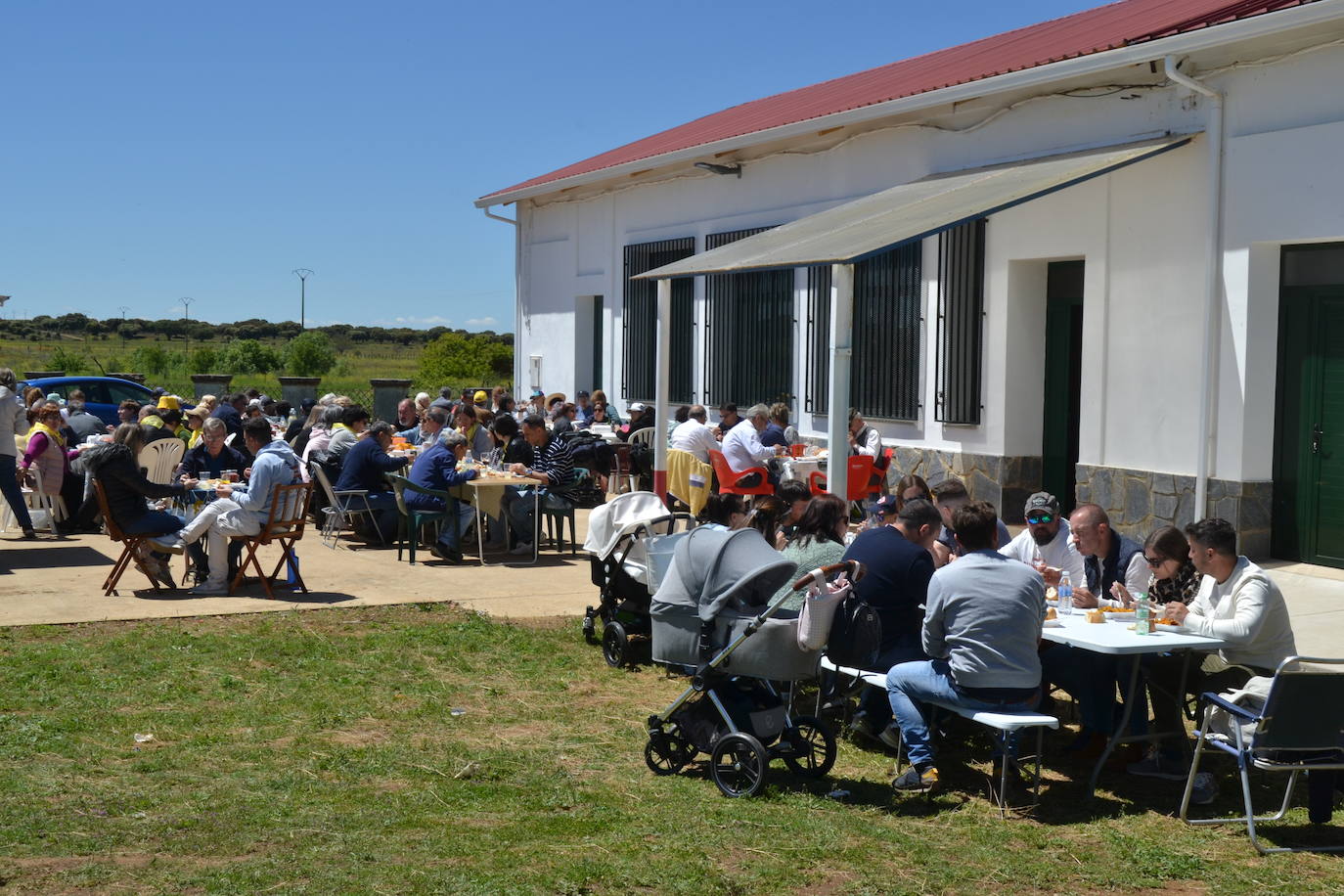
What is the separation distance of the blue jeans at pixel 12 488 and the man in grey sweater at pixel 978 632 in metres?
10.1

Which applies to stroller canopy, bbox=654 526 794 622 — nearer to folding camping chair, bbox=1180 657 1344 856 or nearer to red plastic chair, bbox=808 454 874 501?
folding camping chair, bbox=1180 657 1344 856

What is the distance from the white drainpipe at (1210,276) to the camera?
1084 centimetres

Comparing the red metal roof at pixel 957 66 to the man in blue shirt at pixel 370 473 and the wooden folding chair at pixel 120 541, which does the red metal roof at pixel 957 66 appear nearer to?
→ the man in blue shirt at pixel 370 473

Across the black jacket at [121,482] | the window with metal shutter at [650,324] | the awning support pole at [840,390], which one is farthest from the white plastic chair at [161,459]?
the window with metal shutter at [650,324]

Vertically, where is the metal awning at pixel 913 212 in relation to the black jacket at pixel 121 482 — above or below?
above

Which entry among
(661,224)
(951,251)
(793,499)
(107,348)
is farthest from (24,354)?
(793,499)

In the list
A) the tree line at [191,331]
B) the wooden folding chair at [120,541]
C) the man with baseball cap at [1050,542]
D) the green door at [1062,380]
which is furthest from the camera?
the tree line at [191,331]

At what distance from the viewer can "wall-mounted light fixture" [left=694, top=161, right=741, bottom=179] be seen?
17.6 metres

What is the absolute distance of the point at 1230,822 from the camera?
5.38 m

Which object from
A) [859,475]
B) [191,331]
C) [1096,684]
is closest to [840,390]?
[1096,684]

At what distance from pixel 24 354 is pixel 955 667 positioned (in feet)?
230

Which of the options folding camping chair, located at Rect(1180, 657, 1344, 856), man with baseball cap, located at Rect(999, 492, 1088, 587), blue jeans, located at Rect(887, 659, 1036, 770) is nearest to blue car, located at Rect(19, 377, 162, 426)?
man with baseball cap, located at Rect(999, 492, 1088, 587)

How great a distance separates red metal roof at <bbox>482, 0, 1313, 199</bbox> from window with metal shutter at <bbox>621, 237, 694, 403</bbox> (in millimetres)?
1400

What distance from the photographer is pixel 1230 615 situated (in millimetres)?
5734
